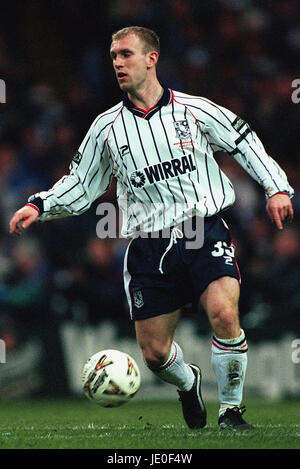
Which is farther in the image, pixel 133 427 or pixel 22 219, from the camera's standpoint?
pixel 133 427

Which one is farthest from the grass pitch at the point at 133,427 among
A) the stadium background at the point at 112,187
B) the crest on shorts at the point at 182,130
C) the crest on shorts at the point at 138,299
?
the crest on shorts at the point at 182,130

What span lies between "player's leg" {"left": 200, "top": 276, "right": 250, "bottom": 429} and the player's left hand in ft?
1.37

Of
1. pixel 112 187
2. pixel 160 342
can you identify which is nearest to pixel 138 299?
pixel 160 342

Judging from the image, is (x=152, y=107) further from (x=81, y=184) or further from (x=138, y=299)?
(x=138, y=299)

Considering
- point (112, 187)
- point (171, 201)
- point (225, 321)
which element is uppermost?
point (112, 187)

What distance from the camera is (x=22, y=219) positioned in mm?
5277

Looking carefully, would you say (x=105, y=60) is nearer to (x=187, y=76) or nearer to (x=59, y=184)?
(x=187, y=76)

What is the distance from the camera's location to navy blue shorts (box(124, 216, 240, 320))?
5125 mm

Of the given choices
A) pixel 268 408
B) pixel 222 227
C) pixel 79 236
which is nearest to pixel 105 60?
pixel 79 236

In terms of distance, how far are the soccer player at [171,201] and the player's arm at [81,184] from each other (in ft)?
0.05

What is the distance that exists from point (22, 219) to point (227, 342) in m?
1.35

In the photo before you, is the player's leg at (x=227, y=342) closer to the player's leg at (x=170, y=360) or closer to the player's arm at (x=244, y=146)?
the player's leg at (x=170, y=360)

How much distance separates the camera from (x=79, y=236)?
955cm
